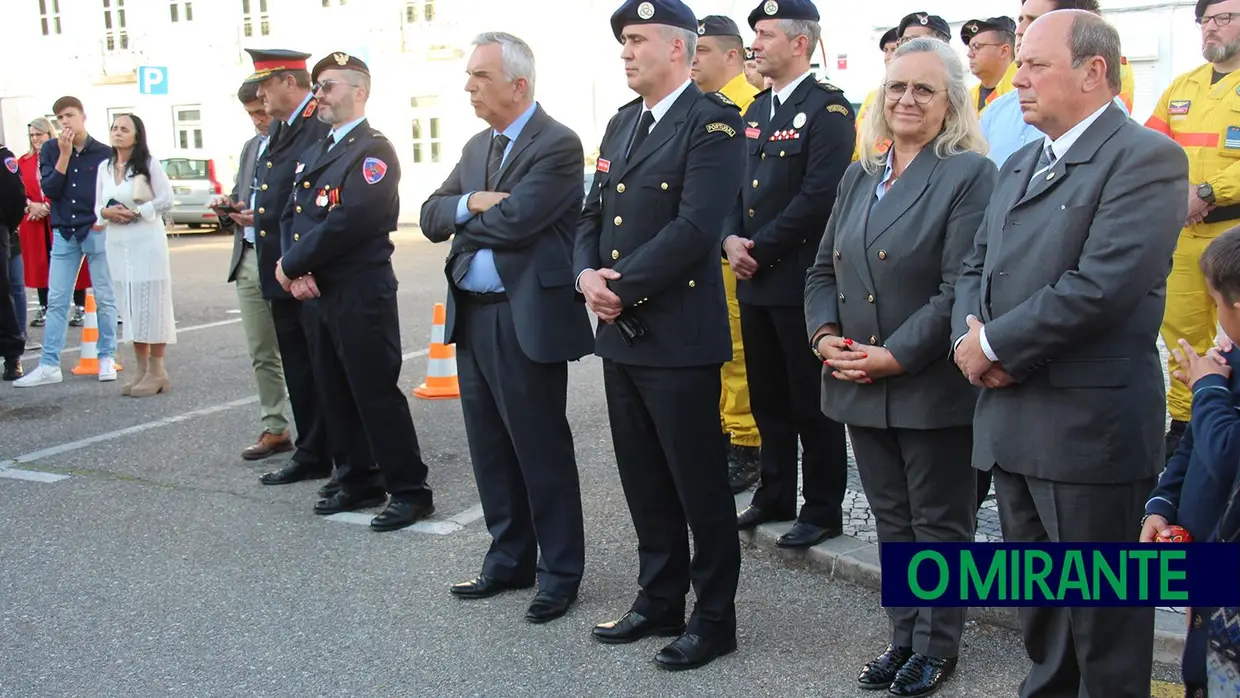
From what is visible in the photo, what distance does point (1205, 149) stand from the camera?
17.7ft

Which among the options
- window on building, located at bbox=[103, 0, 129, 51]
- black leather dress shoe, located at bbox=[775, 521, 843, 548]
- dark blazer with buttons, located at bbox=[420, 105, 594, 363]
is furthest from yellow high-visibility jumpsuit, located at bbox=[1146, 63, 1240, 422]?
window on building, located at bbox=[103, 0, 129, 51]

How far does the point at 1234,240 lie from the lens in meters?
2.67

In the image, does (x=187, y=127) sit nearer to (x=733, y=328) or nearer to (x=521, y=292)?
(x=733, y=328)

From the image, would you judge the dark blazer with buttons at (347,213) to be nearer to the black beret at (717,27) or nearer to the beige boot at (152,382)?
the black beret at (717,27)

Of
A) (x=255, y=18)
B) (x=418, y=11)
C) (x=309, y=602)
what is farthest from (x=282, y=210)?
(x=255, y=18)

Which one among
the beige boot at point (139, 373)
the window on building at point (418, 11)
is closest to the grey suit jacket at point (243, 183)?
the beige boot at point (139, 373)

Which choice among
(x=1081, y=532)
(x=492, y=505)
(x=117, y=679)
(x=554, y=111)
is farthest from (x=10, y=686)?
(x=554, y=111)

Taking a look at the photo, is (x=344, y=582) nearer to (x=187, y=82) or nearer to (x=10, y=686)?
(x=10, y=686)

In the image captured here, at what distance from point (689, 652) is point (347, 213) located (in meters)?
2.65

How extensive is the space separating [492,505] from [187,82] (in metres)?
30.4

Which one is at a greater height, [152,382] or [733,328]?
[733,328]

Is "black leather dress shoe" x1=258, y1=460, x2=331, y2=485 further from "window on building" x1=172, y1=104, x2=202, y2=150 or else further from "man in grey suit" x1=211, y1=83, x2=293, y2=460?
"window on building" x1=172, y1=104, x2=202, y2=150

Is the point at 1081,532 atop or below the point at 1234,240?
below

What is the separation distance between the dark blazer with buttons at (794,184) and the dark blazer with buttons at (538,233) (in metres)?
0.80
